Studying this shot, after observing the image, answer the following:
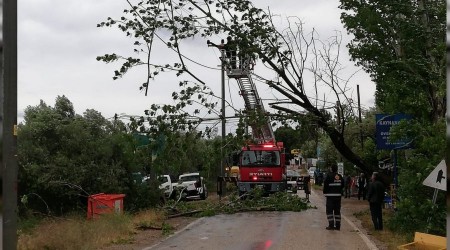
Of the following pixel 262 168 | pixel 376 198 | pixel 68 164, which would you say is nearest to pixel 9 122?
pixel 376 198

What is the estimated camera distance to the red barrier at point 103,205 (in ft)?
63.5

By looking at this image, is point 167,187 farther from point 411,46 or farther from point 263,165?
point 411,46

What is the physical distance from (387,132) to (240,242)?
6.25m

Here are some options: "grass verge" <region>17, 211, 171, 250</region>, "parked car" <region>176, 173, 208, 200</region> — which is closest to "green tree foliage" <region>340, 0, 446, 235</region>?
"grass verge" <region>17, 211, 171, 250</region>

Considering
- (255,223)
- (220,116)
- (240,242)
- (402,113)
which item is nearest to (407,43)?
(402,113)

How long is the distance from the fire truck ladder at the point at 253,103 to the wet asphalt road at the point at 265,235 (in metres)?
3.21

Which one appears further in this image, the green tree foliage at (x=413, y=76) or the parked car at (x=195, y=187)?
the parked car at (x=195, y=187)

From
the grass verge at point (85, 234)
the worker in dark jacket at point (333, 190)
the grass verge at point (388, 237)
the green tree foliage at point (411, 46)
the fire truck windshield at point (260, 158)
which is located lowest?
the grass verge at point (388, 237)

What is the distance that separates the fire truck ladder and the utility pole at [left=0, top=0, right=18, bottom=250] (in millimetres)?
10990

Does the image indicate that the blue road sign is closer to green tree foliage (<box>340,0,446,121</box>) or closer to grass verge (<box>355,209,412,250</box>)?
green tree foliage (<box>340,0,446,121</box>)

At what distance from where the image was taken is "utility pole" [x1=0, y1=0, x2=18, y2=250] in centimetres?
778

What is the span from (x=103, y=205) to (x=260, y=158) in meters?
10.6

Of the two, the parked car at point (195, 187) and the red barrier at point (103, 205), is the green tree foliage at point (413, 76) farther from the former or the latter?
the parked car at point (195, 187)

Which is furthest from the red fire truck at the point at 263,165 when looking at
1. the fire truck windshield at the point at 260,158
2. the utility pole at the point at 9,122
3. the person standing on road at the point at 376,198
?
the utility pole at the point at 9,122
